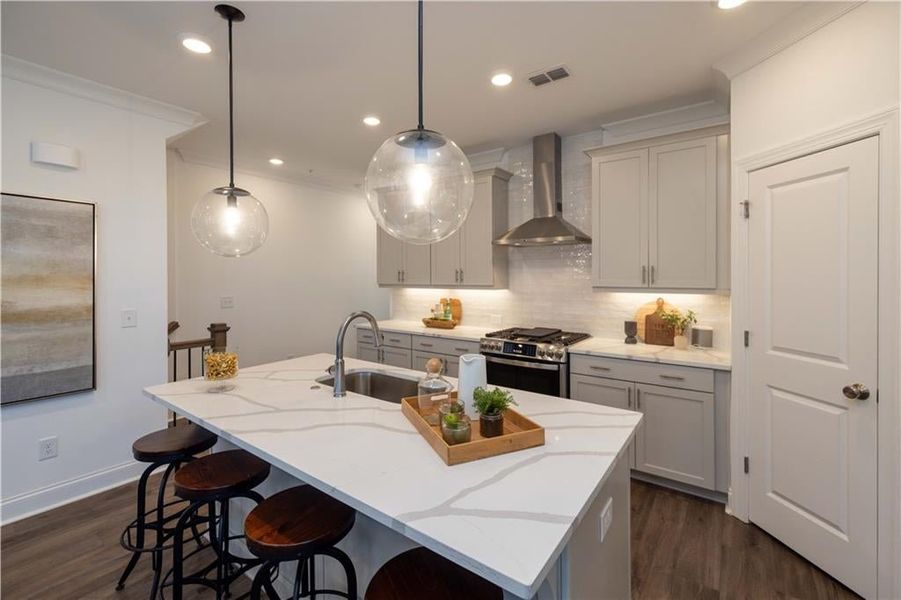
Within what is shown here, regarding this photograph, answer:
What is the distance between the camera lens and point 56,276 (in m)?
2.57

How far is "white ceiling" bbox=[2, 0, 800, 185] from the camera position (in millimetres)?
2012

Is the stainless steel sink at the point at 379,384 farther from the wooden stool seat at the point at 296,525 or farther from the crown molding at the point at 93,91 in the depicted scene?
the crown molding at the point at 93,91

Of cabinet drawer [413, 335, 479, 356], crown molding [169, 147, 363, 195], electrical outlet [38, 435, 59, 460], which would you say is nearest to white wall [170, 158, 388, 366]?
crown molding [169, 147, 363, 195]

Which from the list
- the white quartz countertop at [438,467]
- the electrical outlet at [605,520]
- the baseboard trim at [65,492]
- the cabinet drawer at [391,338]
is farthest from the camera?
the cabinet drawer at [391,338]

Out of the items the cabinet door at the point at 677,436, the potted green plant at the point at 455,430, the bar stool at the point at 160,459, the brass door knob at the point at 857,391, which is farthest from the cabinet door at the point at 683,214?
the bar stool at the point at 160,459

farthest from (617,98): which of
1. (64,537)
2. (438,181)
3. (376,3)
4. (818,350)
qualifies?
(64,537)

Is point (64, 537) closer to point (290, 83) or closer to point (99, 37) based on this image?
point (99, 37)

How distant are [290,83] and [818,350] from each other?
342 cm

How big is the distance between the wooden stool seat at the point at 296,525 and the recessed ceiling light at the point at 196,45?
2358 mm

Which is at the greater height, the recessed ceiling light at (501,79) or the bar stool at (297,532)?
the recessed ceiling light at (501,79)

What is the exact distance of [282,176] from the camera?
16.3 feet

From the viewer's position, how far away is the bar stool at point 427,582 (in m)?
1.08

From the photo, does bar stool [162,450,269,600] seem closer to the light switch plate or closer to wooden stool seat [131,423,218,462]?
wooden stool seat [131,423,218,462]

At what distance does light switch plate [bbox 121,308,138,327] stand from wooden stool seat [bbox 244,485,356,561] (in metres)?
2.26
